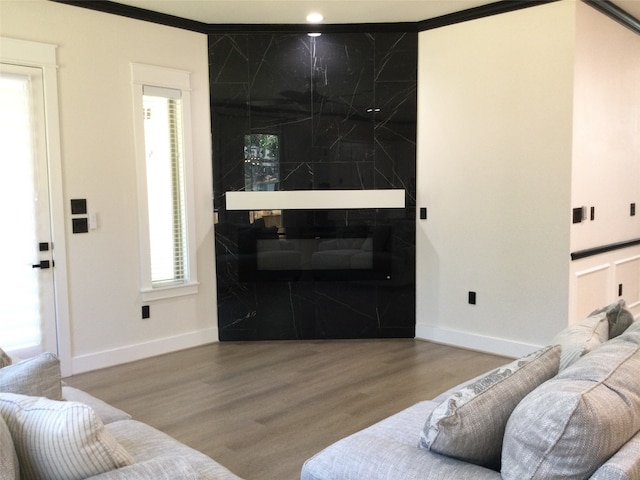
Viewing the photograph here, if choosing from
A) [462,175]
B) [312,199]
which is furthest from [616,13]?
[312,199]

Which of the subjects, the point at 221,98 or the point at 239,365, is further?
the point at 221,98

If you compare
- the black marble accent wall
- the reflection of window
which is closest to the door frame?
the black marble accent wall

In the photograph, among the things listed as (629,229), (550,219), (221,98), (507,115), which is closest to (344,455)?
(550,219)

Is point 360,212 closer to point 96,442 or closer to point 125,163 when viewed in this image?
point 125,163

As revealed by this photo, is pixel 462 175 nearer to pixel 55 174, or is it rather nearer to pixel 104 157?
pixel 104 157

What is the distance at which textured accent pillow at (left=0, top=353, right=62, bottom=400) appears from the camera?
1.77 m

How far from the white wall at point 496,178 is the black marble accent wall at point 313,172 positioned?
0.76 feet

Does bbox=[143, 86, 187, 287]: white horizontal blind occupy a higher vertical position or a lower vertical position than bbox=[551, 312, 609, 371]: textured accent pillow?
higher

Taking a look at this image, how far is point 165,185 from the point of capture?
4789 millimetres

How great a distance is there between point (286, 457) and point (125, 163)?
9.01ft

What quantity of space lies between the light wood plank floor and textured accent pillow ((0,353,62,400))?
1.20 metres

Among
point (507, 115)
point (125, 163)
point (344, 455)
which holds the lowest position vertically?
point (344, 455)

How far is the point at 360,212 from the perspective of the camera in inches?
200

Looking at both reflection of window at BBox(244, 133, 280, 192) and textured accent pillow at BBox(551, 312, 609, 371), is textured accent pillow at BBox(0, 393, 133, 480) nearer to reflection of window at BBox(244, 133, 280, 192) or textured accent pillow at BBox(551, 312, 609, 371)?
textured accent pillow at BBox(551, 312, 609, 371)
